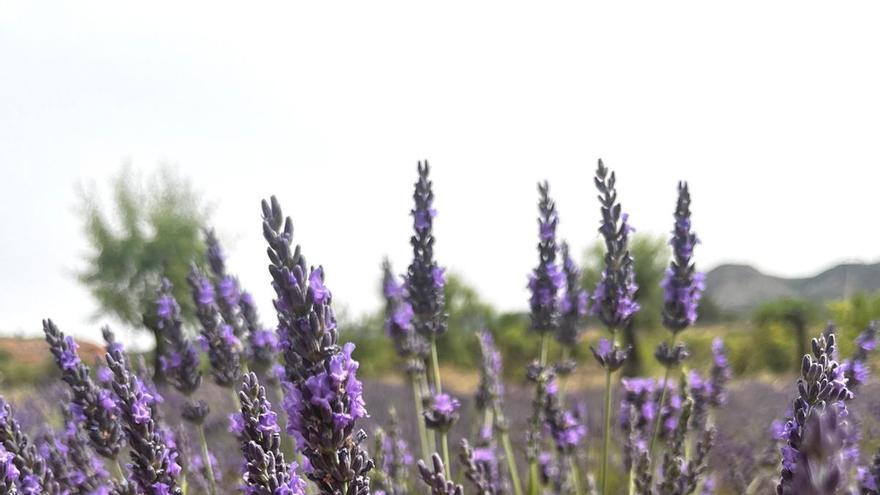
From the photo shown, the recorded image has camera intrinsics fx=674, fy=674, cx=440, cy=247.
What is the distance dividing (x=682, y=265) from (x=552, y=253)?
59 cm

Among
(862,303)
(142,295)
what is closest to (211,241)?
(862,303)

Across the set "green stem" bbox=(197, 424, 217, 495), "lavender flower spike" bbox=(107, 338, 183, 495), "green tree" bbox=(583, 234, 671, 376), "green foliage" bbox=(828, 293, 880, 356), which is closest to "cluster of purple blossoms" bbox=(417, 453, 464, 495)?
"lavender flower spike" bbox=(107, 338, 183, 495)

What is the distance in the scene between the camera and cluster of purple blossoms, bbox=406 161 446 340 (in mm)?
2901

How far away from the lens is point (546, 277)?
3250 millimetres

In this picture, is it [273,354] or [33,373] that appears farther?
[33,373]

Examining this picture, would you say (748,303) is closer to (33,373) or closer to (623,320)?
(623,320)

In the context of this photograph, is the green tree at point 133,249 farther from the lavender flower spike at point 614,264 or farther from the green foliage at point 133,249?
the lavender flower spike at point 614,264

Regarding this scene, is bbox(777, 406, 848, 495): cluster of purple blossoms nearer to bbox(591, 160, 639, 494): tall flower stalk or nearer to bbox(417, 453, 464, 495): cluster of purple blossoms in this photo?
bbox(417, 453, 464, 495): cluster of purple blossoms

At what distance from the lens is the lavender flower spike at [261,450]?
1512 mm

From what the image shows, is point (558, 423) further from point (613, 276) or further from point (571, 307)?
point (613, 276)

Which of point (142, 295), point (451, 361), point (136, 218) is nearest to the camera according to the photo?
point (451, 361)

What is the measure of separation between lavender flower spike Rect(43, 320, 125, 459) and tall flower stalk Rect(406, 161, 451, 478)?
1.28 meters

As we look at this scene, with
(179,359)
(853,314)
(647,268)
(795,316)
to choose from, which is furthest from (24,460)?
(647,268)

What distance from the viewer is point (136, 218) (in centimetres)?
3022
